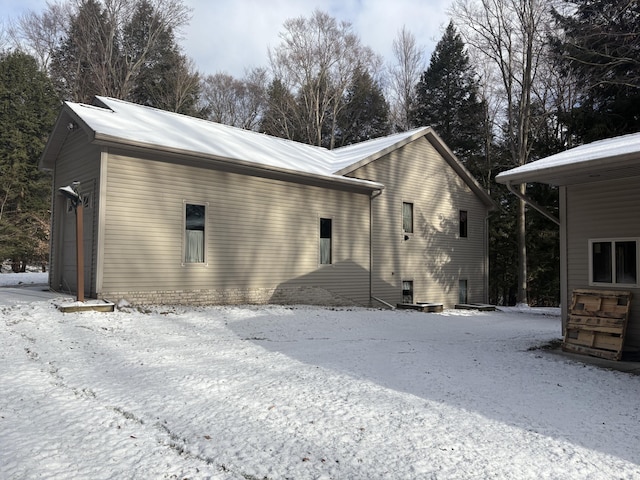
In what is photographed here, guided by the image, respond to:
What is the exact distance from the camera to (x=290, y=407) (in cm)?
425

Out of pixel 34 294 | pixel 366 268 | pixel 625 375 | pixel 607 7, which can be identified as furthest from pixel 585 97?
pixel 34 294

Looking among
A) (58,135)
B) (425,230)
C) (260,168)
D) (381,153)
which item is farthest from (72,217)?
(425,230)

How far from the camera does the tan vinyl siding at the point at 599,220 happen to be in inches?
310

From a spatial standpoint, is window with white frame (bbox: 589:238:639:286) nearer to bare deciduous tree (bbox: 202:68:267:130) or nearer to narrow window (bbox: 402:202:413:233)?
narrow window (bbox: 402:202:413:233)

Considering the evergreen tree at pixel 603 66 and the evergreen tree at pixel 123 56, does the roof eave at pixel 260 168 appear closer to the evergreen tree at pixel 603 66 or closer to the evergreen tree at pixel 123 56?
the evergreen tree at pixel 603 66

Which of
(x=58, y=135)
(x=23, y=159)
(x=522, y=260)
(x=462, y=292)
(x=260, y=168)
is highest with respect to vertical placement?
(x=23, y=159)

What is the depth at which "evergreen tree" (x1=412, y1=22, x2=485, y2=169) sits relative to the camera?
30.9m

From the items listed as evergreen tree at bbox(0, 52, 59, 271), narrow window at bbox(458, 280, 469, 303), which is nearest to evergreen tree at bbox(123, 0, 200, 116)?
evergreen tree at bbox(0, 52, 59, 271)

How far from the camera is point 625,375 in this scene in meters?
6.41

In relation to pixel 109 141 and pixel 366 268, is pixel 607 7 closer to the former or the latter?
pixel 366 268

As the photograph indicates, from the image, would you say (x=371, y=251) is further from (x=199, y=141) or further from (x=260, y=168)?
(x=199, y=141)

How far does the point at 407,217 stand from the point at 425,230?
105 centimetres

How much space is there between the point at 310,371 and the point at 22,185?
24966mm

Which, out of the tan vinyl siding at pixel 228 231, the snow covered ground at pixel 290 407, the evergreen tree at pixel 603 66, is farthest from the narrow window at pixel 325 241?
the evergreen tree at pixel 603 66
